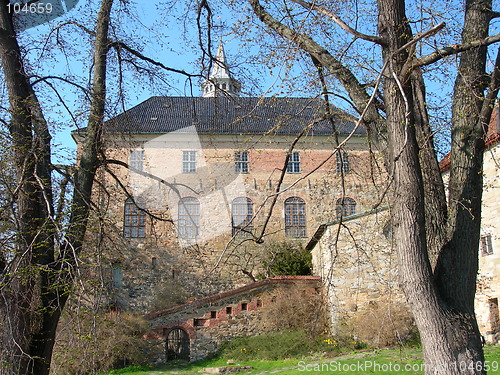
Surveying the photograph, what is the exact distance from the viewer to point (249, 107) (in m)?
7.95

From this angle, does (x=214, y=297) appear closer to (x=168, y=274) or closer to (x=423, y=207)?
(x=168, y=274)

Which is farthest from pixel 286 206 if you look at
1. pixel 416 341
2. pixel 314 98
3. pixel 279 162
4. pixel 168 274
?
pixel 314 98

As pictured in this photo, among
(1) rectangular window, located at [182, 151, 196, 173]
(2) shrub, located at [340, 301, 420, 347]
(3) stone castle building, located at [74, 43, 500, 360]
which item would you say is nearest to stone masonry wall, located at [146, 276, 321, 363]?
(3) stone castle building, located at [74, 43, 500, 360]

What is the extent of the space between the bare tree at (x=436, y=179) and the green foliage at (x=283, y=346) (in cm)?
987

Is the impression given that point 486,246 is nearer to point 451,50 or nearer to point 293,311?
point 293,311

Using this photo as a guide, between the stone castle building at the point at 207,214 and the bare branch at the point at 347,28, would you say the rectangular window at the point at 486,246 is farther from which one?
the bare branch at the point at 347,28

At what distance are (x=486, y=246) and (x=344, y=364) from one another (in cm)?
730

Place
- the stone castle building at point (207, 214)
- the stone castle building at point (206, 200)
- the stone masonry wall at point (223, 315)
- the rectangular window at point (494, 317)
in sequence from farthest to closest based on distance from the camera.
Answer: the stone castle building at point (206, 200) → the stone castle building at point (207, 214) → the stone masonry wall at point (223, 315) → the rectangular window at point (494, 317)

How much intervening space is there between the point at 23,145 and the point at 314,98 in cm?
346

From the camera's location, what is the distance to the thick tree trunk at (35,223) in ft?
16.8

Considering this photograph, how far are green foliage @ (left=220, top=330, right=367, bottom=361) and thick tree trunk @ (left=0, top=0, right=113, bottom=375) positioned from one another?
973 centimetres

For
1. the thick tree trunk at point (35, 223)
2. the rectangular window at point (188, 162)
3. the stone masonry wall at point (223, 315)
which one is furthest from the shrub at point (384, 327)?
the rectangular window at point (188, 162)

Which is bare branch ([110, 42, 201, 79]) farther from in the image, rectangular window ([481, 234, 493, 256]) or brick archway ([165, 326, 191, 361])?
brick archway ([165, 326, 191, 361])

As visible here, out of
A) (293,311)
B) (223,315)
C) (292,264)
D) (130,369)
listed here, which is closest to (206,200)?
(292,264)
